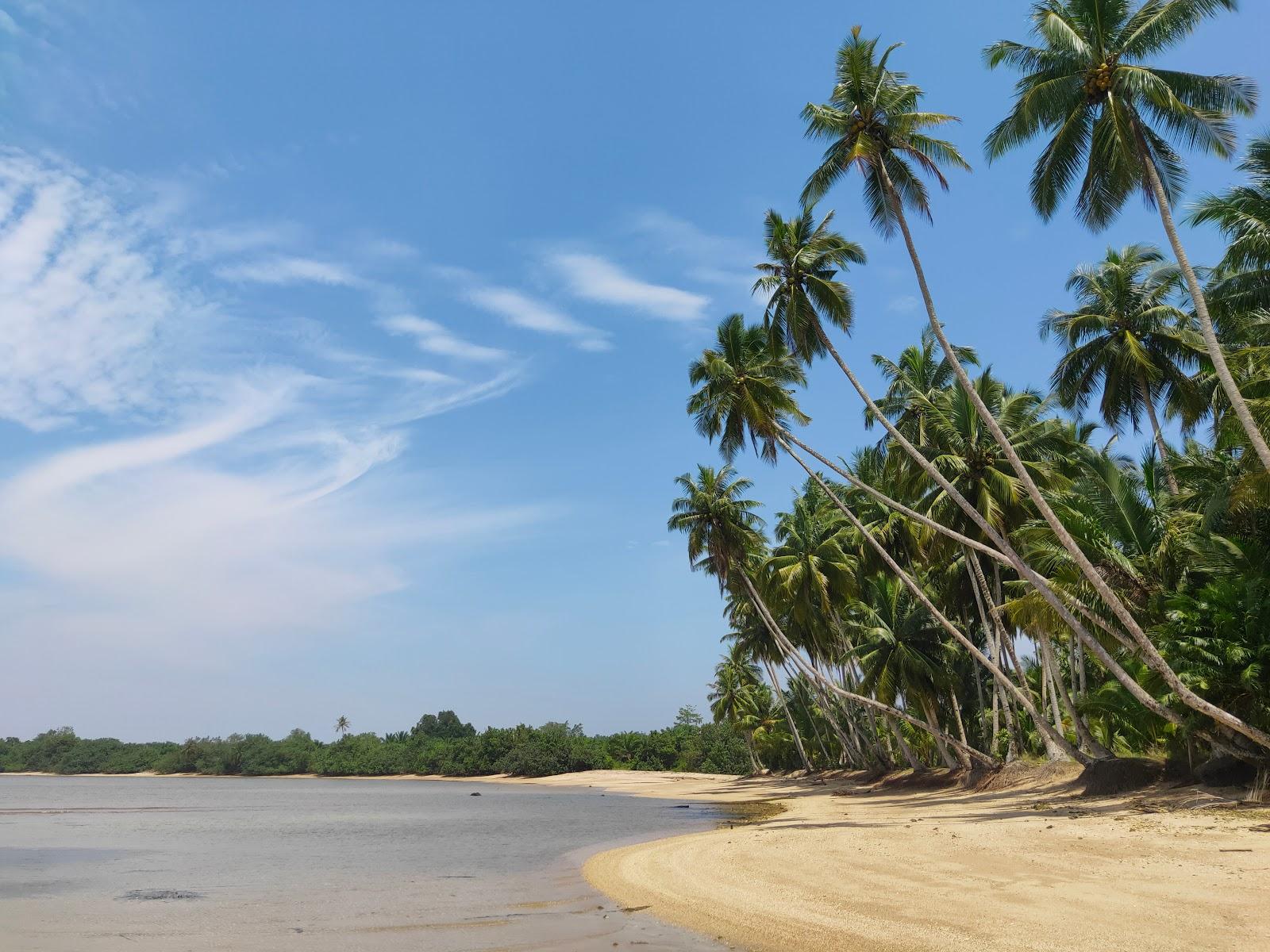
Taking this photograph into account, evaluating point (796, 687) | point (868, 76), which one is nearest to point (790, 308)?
point (868, 76)

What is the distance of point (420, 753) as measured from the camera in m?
127

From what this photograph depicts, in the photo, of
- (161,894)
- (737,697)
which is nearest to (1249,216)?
(161,894)

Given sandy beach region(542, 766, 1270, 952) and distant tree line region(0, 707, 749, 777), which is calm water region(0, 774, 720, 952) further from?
distant tree line region(0, 707, 749, 777)

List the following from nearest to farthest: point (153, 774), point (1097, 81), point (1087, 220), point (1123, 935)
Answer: point (1123, 935)
point (1097, 81)
point (1087, 220)
point (153, 774)

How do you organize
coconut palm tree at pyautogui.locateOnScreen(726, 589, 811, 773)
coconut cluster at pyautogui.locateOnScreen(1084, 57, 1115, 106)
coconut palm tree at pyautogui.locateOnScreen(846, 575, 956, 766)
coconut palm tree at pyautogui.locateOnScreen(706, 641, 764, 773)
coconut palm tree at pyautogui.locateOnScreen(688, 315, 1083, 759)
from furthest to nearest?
coconut palm tree at pyautogui.locateOnScreen(706, 641, 764, 773)
coconut palm tree at pyautogui.locateOnScreen(726, 589, 811, 773)
coconut palm tree at pyautogui.locateOnScreen(846, 575, 956, 766)
coconut palm tree at pyautogui.locateOnScreen(688, 315, 1083, 759)
coconut cluster at pyautogui.locateOnScreen(1084, 57, 1115, 106)

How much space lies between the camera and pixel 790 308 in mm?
24375


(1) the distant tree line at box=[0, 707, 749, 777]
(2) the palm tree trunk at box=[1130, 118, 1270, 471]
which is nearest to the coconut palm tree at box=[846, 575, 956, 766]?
(2) the palm tree trunk at box=[1130, 118, 1270, 471]

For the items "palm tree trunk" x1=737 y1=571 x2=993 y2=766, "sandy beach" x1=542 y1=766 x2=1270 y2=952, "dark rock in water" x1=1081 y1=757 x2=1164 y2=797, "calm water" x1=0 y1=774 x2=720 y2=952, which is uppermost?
"palm tree trunk" x1=737 y1=571 x2=993 y2=766

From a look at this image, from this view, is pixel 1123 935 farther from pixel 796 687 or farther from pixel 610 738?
pixel 610 738

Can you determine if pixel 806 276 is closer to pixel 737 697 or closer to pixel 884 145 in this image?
pixel 884 145

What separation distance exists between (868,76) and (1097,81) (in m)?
5.44

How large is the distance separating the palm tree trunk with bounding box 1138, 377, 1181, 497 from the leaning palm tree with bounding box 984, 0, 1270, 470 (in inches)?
213

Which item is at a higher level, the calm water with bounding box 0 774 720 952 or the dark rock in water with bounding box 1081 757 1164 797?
the dark rock in water with bounding box 1081 757 1164 797

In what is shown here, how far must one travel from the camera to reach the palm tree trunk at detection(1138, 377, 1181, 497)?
68.8 ft
